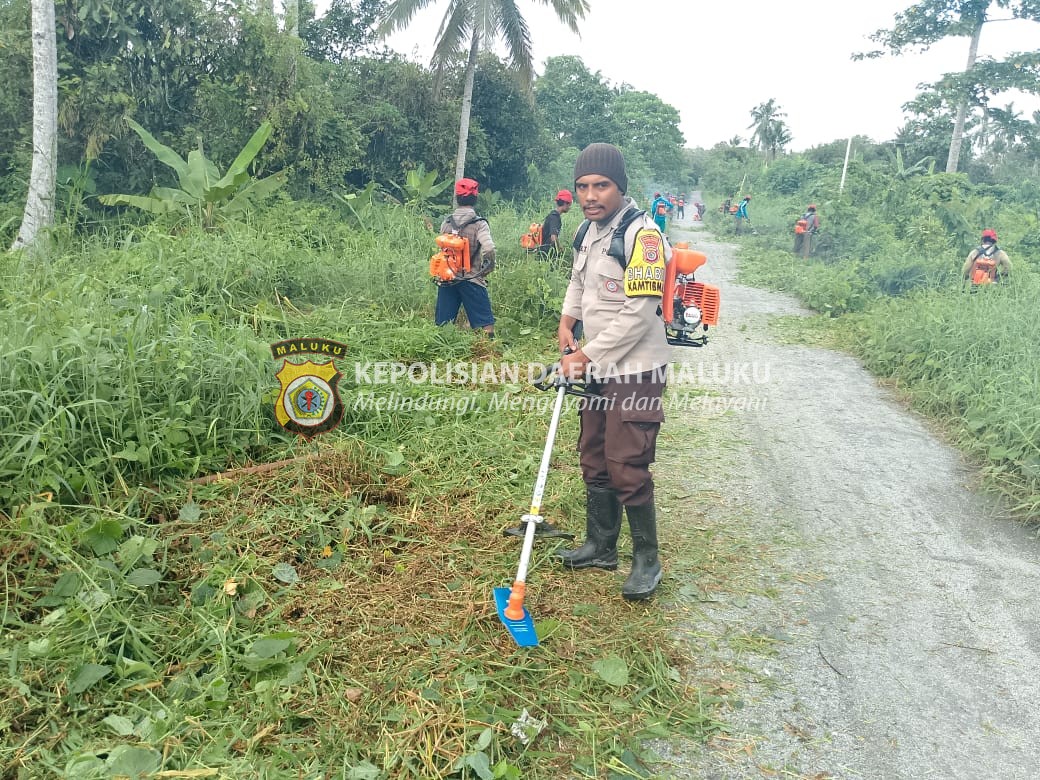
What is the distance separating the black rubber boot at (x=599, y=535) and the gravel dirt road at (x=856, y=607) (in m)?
0.37

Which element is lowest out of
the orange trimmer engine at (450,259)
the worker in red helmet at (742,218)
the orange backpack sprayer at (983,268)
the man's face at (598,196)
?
the orange trimmer engine at (450,259)

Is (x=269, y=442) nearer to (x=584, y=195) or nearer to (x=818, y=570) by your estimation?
(x=584, y=195)

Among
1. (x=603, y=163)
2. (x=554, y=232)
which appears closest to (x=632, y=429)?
(x=603, y=163)

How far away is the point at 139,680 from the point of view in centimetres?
260

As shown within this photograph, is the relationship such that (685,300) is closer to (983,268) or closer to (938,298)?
(938,298)

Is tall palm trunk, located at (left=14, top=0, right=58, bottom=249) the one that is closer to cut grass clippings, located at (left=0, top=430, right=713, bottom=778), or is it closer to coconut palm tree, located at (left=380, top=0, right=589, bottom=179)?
cut grass clippings, located at (left=0, top=430, right=713, bottom=778)

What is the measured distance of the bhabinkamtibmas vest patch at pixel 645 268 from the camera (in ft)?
10.2

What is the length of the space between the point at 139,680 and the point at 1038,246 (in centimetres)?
1674

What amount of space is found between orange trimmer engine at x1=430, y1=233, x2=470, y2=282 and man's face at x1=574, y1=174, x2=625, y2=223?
3.30 m

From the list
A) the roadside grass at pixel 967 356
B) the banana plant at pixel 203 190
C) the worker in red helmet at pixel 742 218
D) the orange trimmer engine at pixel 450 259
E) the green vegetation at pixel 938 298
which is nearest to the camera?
the roadside grass at pixel 967 356

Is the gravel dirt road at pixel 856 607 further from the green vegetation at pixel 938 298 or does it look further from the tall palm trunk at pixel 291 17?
the tall palm trunk at pixel 291 17

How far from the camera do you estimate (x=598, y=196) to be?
3230 millimetres

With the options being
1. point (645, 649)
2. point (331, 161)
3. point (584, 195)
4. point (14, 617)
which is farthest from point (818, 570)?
point (331, 161)

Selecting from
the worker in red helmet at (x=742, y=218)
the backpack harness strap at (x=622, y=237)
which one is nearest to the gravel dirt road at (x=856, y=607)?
the backpack harness strap at (x=622, y=237)
